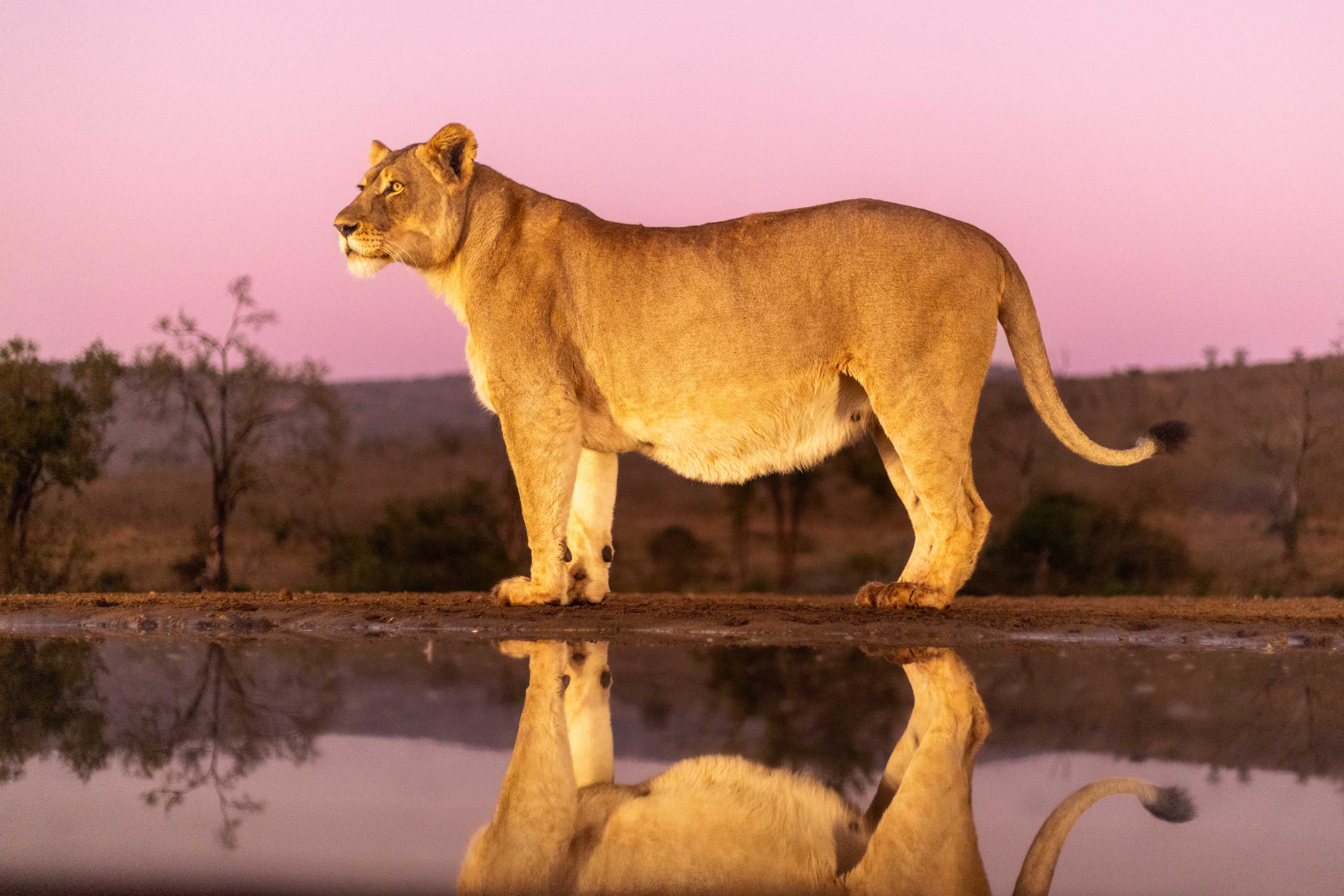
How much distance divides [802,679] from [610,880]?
8.99ft

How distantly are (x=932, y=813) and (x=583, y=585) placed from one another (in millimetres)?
5182

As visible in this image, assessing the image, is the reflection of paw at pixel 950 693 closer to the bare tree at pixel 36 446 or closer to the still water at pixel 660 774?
the still water at pixel 660 774

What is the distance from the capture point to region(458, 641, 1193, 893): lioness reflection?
2.82 meters

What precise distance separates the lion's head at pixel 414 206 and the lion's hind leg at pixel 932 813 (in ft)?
16.1

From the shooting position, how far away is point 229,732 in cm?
438

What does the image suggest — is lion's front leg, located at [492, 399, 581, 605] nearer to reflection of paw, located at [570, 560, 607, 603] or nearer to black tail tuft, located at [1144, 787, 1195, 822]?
reflection of paw, located at [570, 560, 607, 603]

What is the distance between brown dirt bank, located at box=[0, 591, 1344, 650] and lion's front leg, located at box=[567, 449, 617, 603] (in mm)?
256

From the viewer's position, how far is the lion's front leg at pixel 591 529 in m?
8.31

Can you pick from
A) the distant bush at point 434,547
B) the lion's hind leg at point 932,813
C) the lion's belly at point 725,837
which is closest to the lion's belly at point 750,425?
the lion's hind leg at point 932,813

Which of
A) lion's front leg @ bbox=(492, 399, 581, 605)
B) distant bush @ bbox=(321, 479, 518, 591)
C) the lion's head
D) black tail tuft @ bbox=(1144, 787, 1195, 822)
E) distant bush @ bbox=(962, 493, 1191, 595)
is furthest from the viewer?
distant bush @ bbox=(321, 479, 518, 591)

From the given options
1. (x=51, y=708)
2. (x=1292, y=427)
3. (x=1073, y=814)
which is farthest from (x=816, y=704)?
(x=1292, y=427)

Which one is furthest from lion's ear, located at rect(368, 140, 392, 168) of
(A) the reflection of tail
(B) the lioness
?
(A) the reflection of tail

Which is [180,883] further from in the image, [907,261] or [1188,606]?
[1188,606]

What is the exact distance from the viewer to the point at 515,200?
850 cm
